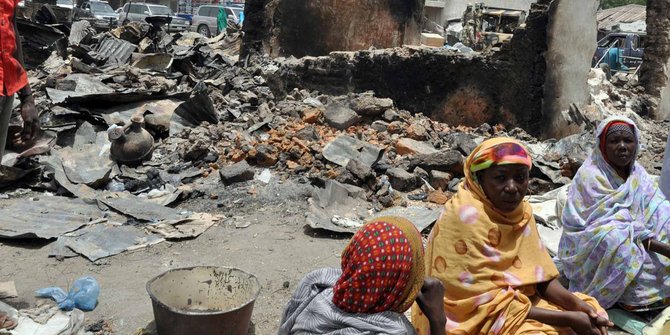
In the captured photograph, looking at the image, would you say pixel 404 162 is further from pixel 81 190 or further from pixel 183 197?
pixel 81 190

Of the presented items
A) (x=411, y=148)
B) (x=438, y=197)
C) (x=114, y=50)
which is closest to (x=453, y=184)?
(x=438, y=197)

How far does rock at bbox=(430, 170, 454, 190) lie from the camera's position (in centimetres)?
623

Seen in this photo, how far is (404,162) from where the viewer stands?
6660 mm

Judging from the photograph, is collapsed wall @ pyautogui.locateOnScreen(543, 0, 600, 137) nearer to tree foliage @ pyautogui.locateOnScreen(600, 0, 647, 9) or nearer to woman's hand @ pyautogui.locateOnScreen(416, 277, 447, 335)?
woman's hand @ pyautogui.locateOnScreen(416, 277, 447, 335)

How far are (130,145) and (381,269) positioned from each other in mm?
5404

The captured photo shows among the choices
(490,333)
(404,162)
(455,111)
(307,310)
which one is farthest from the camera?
(455,111)

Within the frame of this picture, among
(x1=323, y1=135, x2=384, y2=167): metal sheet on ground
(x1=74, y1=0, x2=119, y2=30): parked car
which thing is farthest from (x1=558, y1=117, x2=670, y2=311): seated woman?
(x1=74, y1=0, x2=119, y2=30): parked car

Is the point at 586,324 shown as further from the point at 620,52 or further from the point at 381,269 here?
the point at 620,52

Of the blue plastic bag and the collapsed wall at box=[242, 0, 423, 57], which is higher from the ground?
the collapsed wall at box=[242, 0, 423, 57]

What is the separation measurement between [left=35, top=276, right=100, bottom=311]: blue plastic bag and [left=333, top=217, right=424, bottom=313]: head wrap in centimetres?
219

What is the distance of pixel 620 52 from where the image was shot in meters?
19.4

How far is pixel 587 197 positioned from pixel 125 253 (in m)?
3.19

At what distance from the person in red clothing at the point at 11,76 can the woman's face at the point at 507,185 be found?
2.28 meters

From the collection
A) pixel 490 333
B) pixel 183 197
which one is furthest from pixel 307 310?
pixel 183 197
